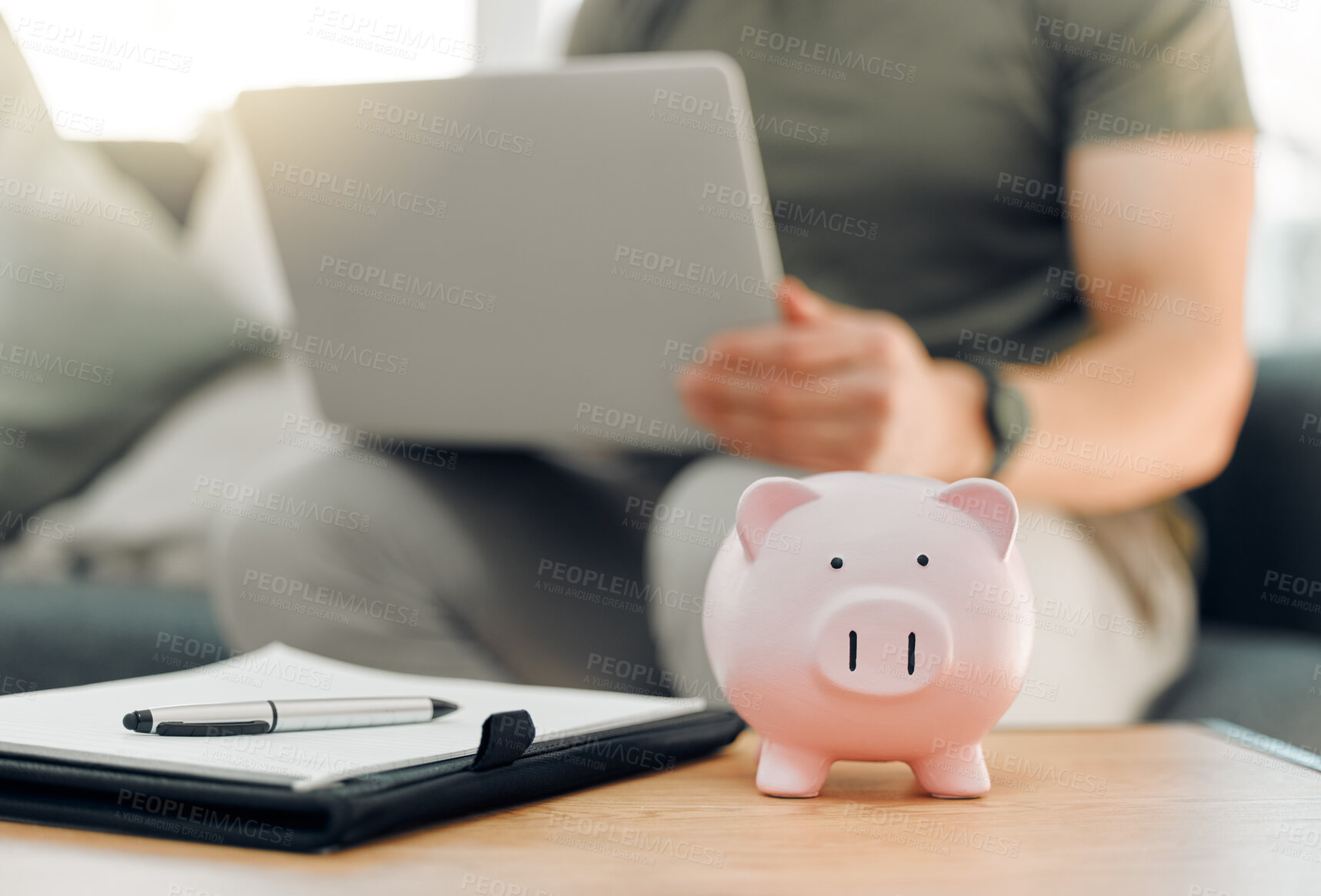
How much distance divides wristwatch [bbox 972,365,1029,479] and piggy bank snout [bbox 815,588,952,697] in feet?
1.41

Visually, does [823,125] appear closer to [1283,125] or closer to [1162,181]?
[1162,181]

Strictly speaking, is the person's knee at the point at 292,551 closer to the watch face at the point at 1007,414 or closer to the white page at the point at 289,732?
the white page at the point at 289,732

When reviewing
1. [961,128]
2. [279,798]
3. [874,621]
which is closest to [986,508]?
[874,621]

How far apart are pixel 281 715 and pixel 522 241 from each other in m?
0.44

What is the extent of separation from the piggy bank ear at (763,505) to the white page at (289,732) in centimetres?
11

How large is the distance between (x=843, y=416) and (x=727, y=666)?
1.26 feet

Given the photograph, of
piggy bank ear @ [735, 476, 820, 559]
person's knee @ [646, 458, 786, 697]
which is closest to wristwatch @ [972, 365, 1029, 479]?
person's knee @ [646, 458, 786, 697]

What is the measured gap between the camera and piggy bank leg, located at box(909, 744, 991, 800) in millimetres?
446

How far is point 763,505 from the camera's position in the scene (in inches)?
16.8

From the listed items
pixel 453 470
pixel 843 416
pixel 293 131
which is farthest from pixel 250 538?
pixel 843 416

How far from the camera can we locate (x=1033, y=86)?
1014 millimetres

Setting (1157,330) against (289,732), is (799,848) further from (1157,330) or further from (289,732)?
(1157,330)

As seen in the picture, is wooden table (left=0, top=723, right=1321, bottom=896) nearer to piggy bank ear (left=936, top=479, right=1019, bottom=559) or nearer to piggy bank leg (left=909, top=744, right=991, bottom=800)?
piggy bank leg (left=909, top=744, right=991, bottom=800)

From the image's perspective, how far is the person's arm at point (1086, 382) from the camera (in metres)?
0.78
